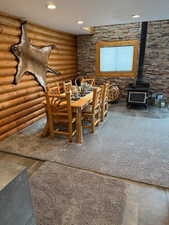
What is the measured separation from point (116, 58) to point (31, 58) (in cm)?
327

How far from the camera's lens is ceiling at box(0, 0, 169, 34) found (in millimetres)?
2482

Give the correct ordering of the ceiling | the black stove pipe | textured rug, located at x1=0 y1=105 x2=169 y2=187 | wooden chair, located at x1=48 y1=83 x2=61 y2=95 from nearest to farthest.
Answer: textured rug, located at x1=0 y1=105 x2=169 y2=187
the ceiling
wooden chair, located at x1=48 y1=83 x2=61 y2=95
the black stove pipe

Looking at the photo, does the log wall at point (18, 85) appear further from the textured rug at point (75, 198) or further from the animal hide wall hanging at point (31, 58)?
the textured rug at point (75, 198)

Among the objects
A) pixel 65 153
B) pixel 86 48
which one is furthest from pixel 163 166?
pixel 86 48

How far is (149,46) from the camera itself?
530 centimetres

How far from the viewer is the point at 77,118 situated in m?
2.92

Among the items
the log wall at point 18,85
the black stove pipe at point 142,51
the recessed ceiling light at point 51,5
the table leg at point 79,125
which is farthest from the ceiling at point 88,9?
the table leg at point 79,125

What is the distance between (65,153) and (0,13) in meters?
2.79

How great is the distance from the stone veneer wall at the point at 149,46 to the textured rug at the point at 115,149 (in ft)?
7.01

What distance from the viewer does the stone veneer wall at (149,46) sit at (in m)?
5.11

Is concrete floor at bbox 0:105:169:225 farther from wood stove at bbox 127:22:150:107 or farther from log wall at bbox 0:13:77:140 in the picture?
wood stove at bbox 127:22:150:107

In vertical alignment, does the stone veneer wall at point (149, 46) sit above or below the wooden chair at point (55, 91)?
above

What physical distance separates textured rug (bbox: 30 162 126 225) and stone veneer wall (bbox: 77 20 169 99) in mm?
4480

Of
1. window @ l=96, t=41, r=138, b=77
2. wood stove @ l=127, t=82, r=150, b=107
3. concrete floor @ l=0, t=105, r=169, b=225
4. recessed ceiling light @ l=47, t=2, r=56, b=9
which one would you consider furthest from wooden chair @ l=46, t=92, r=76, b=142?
window @ l=96, t=41, r=138, b=77
